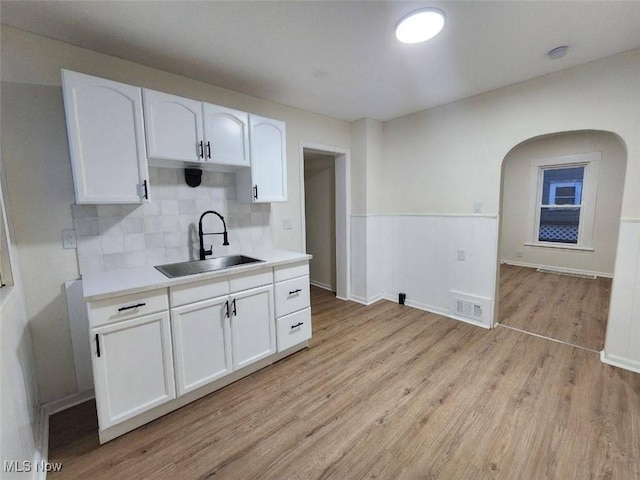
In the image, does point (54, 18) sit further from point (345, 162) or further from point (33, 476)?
point (345, 162)

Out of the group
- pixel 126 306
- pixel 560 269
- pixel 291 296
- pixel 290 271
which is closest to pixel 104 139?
pixel 126 306

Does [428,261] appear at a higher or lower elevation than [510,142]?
lower

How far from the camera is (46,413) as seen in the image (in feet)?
5.98

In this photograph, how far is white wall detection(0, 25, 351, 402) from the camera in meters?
1.70

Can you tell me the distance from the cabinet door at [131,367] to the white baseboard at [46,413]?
27 cm

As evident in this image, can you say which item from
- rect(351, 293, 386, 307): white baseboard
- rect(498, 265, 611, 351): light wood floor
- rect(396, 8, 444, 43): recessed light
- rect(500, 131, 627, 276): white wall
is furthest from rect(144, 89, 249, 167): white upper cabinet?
rect(500, 131, 627, 276): white wall

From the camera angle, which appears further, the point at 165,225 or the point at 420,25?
the point at 165,225

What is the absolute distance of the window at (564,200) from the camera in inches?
189

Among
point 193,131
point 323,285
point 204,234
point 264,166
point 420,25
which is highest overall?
point 420,25

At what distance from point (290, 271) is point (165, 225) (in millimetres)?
1107

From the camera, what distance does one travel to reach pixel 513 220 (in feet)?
18.8

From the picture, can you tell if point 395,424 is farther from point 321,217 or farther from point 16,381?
point 321,217

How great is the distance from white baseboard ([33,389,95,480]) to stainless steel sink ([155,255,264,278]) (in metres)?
1.01

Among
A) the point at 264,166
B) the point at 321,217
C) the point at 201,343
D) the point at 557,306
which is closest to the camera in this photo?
the point at 201,343
